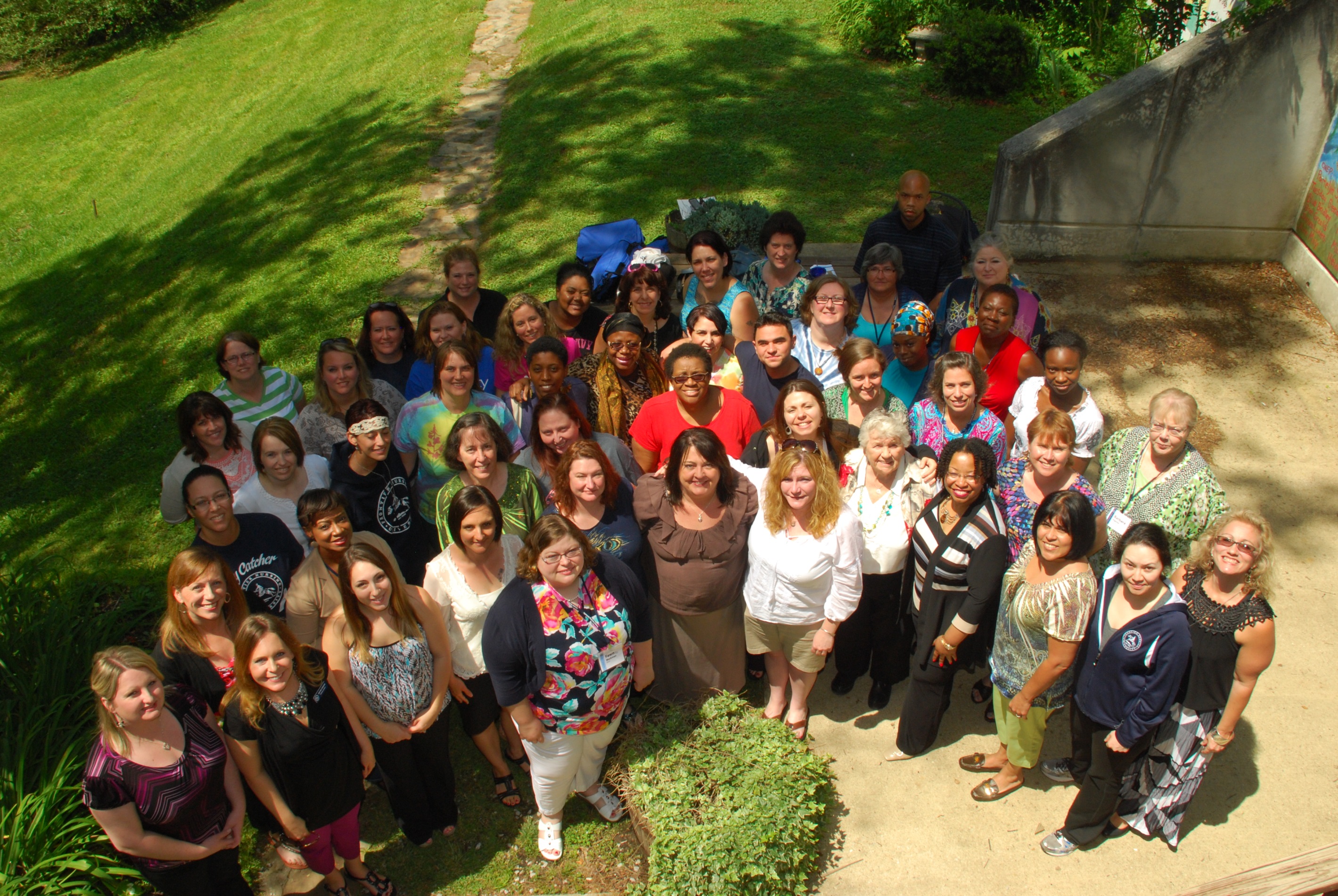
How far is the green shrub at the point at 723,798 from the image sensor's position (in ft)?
13.5

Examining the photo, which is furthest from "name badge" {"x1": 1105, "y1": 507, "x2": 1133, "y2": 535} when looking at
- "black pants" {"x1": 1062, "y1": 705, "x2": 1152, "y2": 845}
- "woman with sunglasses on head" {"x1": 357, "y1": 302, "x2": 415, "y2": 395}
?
"woman with sunglasses on head" {"x1": 357, "y1": 302, "x2": 415, "y2": 395}

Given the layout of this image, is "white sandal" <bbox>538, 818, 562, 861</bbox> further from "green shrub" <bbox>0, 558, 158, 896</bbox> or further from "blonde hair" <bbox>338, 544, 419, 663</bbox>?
"green shrub" <bbox>0, 558, 158, 896</bbox>

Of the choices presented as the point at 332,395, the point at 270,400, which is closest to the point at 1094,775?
the point at 332,395

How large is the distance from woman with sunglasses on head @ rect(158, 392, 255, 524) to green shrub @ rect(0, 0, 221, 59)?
59.5 ft

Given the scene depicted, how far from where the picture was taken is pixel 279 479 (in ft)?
15.8

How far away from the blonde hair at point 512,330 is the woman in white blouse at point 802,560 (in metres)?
2.02

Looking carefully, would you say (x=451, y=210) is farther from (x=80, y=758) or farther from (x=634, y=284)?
(x=80, y=758)

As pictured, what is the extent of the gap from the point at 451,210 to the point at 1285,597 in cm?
935

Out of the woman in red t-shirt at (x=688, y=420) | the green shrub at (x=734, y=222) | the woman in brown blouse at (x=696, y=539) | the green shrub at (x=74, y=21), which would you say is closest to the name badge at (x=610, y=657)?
the woman in brown blouse at (x=696, y=539)

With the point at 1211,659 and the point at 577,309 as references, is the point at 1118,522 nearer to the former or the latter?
the point at 1211,659

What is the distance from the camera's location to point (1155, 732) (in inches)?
162

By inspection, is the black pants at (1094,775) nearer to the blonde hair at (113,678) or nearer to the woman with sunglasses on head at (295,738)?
the woman with sunglasses on head at (295,738)

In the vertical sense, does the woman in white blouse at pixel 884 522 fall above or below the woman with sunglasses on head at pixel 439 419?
below

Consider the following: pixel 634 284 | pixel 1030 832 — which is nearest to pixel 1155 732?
pixel 1030 832
